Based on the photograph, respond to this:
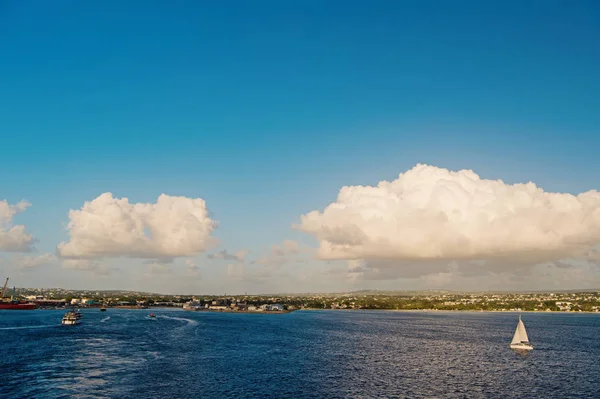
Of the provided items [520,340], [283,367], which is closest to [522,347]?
[520,340]

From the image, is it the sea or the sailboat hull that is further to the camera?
the sailboat hull

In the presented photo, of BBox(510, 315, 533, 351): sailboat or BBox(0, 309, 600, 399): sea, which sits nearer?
BBox(0, 309, 600, 399): sea

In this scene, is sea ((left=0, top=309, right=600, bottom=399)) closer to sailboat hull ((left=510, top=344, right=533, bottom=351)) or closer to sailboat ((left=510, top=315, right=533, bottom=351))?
sailboat hull ((left=510, top=344, right=533, bottom=351))

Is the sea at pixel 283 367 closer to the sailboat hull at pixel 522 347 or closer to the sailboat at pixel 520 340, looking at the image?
the sailboat hull at pixel 522 347

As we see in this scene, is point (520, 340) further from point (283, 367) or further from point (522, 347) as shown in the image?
point (283, 367)

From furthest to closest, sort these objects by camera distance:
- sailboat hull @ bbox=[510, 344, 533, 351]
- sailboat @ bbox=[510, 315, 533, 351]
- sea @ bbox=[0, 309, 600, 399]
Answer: sailboat @ bbox=[510, 315, 533, 351] < sailboat hull @ bbox=[510, 344, 533, 351] < sea @ bbox=[0, 309, 600, 399]

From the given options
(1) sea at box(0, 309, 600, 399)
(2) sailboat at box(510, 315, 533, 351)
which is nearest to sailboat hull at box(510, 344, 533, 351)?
(2) sailboat at box(510, 315, 533, 351)

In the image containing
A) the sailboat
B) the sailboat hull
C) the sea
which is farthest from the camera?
the sailboat

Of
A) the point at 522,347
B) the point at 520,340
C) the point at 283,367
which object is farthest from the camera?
the point at 520,340

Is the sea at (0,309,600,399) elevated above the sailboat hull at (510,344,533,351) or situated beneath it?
elevated above

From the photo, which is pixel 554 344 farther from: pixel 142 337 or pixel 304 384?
pixel 142 337

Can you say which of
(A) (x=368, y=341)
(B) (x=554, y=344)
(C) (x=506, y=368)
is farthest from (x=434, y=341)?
(C) (x=506, y=368)

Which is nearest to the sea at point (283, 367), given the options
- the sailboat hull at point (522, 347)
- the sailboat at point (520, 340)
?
the sailboat hull at point (522, 347)
